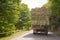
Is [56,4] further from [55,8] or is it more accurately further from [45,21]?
[45,21]

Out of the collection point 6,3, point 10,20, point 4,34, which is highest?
point 6,3

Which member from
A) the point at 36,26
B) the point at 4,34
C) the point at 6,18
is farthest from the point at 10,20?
the point at 36,26

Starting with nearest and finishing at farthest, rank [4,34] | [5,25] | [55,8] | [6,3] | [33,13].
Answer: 1. [6,3]
2. [5,25]
3. [4,34]
4. [55,8]
5. [33,13]

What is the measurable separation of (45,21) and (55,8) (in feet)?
9.27

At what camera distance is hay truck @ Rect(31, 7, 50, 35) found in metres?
31.1

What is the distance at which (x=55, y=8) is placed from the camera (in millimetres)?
30203

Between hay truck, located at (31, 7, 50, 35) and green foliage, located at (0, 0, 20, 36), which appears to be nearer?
green foliage, located at (0, 0, 20, 36)

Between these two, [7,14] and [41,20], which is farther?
[41,20]

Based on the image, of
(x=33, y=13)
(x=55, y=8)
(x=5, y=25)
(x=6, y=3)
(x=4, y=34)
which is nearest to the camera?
(x=6, y=3)

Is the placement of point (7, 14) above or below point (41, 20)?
above

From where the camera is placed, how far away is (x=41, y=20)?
104 feet

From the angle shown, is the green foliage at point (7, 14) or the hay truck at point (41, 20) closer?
the green foliage at point (7, 14)

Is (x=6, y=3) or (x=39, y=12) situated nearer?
(x=6, y=3)

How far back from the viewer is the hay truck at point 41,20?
1225 inches
